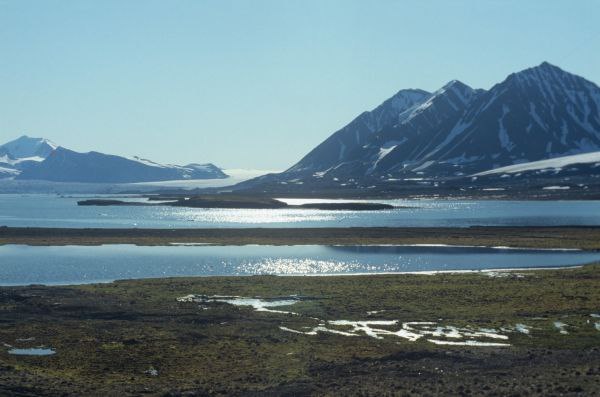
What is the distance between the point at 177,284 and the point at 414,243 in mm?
47391

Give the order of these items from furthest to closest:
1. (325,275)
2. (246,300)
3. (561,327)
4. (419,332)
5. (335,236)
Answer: (335,236)
(325,275)
(246,300)
(561,327)
(419,332)

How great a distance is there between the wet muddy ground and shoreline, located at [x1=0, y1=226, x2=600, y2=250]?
42025mm

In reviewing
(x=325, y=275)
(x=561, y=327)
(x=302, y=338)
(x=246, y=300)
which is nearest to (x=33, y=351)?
(x=302, y=338)

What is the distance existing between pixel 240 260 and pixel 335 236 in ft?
101

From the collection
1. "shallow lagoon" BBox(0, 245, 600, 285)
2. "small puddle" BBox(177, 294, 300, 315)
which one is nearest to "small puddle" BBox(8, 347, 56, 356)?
"small puddle" BBox(177, 294, 300, 315)

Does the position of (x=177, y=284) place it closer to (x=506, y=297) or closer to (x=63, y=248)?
(x=506, y=297)

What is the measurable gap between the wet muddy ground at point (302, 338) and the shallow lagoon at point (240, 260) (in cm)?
1096

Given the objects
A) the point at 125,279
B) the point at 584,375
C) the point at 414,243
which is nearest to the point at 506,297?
the point at 584,375

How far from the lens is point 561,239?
10131 cm

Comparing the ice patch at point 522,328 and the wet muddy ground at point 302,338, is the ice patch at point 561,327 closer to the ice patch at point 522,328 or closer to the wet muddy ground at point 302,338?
the wet muddy ground at point 302,338

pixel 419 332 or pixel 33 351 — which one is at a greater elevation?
pixel 33 351

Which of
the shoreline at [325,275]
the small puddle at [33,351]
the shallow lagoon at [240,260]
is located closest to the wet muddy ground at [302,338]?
the small puddle at [33,351]

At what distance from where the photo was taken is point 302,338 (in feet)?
122

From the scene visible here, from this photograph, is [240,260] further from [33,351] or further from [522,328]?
[33,351]
